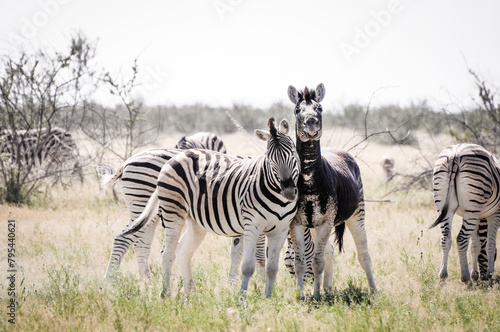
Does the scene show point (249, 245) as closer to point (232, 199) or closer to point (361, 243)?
point (232, 199)

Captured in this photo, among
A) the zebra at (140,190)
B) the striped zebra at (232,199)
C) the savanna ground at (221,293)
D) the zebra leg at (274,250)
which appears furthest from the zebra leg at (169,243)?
the zebra leg at (274,250)

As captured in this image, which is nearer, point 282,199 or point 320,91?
point 282,199

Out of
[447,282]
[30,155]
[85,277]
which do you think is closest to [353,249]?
[447,282]

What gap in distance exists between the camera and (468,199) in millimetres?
6582

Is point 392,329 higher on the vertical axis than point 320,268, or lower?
lower

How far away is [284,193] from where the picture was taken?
15.0 feet

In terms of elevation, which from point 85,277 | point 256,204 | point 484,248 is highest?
point 256,204

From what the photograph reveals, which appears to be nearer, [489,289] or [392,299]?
[392,299]

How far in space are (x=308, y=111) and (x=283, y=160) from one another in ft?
2.29

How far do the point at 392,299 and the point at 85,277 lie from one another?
4172 millimetres

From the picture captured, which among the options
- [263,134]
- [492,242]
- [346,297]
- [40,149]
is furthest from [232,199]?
[40,149]

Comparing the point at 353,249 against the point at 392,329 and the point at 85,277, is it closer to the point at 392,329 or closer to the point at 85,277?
the point at 392,329

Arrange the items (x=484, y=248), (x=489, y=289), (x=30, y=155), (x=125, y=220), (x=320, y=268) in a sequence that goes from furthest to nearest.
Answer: (x=30, y=155)
(x=125, y=220)
(x=484, y=248)
(x=489, y=289)
(x=320, y=268)

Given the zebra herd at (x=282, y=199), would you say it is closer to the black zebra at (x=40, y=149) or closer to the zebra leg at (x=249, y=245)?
the zebra leg at (x=249, y=245)
